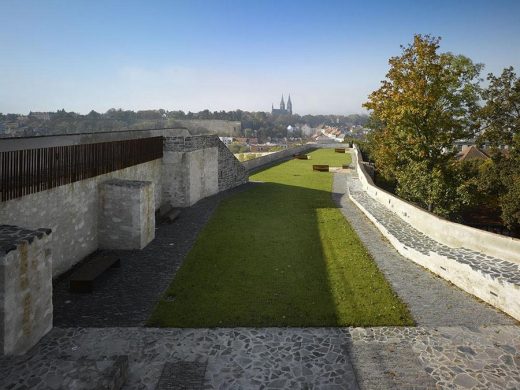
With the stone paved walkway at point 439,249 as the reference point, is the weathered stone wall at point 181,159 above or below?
above

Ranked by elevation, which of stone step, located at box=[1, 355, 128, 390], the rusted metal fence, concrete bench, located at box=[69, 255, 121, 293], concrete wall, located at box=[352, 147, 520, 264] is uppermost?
the rusted metal fence

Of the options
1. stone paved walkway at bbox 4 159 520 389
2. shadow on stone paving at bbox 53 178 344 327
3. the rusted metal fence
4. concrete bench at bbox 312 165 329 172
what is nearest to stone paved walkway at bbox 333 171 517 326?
stone paved walkway at bbox 4 159 520 389

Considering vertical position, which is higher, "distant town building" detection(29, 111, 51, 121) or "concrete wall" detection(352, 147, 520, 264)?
"distant town building" detection(29, 111, 51, 121)

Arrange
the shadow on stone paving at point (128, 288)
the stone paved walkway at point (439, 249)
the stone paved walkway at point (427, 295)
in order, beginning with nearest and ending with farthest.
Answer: the shadow on stone paving at point (128, 288)
the stone paved walkway at point (427, 295)
the stone paved walkway at point (439, 249)

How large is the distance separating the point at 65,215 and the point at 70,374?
5855mm

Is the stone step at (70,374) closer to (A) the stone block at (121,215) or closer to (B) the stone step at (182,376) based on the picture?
(B) the stone step at (182,376)

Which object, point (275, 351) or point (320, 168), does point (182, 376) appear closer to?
point (275, 351)

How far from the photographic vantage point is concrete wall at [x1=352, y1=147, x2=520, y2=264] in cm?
1047

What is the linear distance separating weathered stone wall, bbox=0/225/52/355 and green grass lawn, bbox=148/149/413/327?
2.18 meters

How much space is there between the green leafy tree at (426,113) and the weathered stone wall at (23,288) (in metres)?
17.1

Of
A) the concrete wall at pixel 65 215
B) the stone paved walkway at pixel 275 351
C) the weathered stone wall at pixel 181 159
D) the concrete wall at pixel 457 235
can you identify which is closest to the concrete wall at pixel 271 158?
the weathered stone wall at pixel 181 159

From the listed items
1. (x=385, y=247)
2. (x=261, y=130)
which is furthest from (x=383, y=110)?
(x=261, y=130)

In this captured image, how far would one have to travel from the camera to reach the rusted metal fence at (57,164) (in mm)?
8719

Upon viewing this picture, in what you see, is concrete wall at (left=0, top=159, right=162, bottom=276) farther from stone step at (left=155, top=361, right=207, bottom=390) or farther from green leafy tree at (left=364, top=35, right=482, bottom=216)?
green leafy tree at (left=364, top=35, right=482, bottom=216)
